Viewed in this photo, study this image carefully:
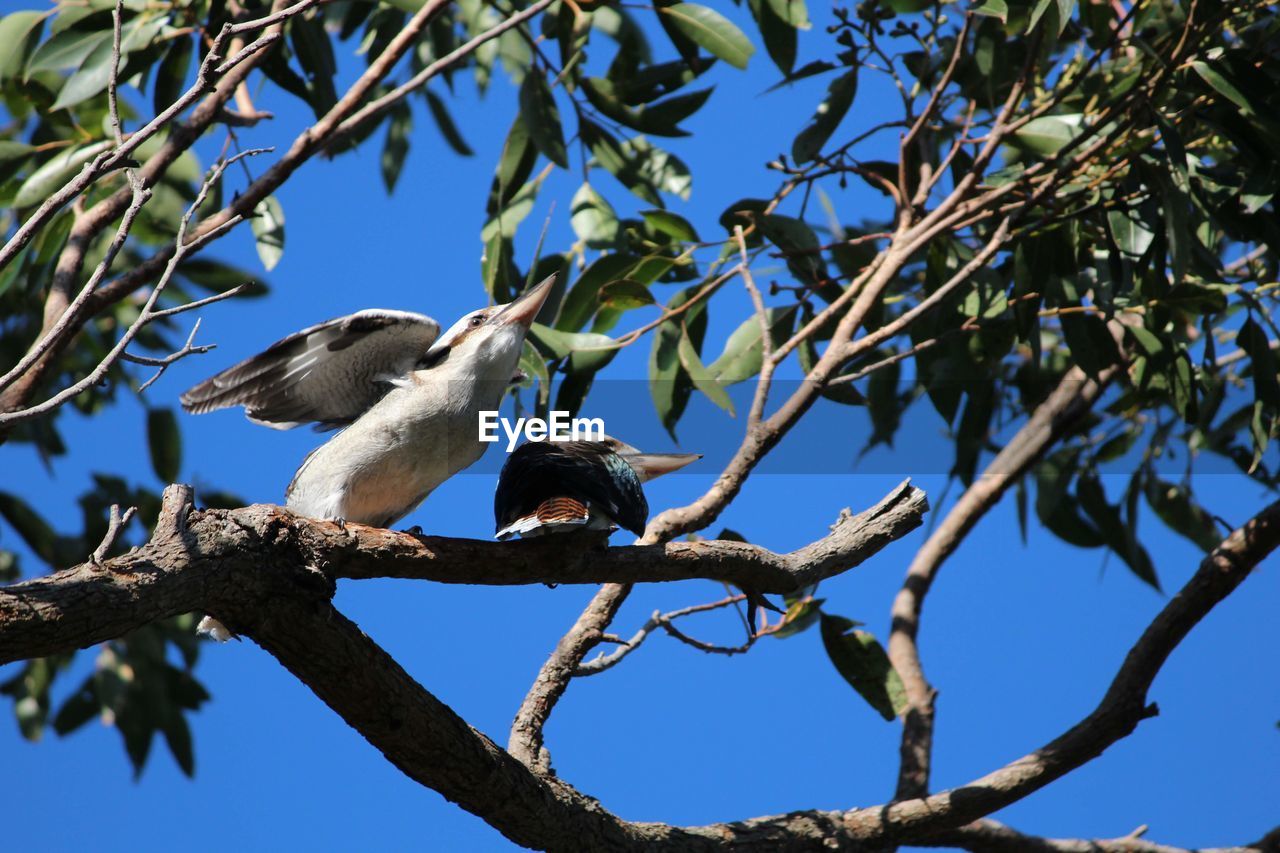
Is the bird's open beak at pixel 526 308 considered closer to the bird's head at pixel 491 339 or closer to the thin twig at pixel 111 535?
the bird's head at pixel 491 339

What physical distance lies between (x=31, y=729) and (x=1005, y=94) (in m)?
4.95

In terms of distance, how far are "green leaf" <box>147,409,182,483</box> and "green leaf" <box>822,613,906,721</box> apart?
2631 millimetres

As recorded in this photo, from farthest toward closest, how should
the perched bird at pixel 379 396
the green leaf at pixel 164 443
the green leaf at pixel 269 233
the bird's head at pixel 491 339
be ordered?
the green leaf at pixel 164 443 → the green leaf at pixel 269 233 → the bird's head at pixel 491 339 → the perched bird at pixel 379 396

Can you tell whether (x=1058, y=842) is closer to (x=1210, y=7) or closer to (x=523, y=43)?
(x=1210, y=7)

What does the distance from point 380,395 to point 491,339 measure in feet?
1.20

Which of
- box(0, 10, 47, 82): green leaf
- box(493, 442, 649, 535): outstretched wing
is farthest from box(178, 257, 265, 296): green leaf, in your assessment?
box(493, 442, 649, 535): outstretched wing

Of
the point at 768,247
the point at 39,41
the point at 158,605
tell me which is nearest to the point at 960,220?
the point at 768,247

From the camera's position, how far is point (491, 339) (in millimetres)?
2746

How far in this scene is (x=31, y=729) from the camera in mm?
5844

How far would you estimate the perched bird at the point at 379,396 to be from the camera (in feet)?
8.50

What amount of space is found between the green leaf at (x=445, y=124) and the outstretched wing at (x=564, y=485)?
3020mm

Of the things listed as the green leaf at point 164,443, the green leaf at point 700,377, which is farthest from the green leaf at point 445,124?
the green leaf at point 700,377

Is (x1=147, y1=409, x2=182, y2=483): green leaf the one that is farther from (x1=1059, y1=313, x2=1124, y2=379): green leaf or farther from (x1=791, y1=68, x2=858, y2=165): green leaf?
(x1=1059, y1=313, x2=1124, y2=379): green leaf

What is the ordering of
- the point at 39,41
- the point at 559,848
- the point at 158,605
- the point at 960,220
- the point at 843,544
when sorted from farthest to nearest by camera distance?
the point at 39,41
the point at 960,220
the point at 843,544
the point at 559,848
the point at 158,605
